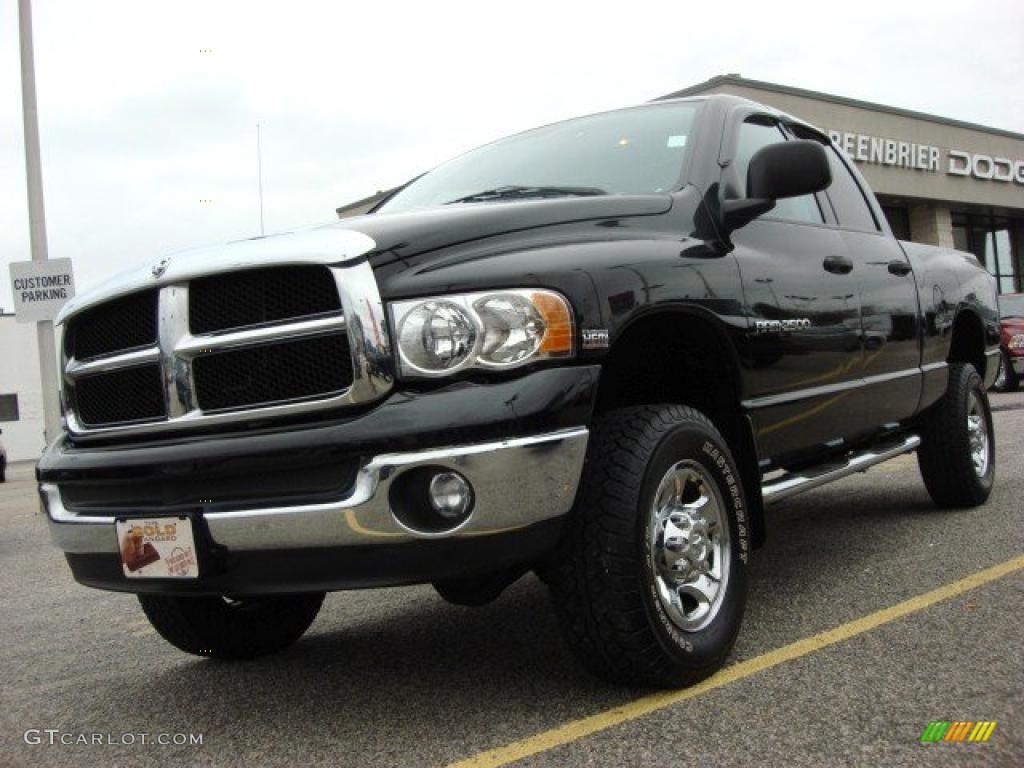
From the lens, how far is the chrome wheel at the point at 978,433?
5.71 metres

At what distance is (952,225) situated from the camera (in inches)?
1164

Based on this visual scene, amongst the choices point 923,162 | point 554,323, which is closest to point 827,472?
point 554,323

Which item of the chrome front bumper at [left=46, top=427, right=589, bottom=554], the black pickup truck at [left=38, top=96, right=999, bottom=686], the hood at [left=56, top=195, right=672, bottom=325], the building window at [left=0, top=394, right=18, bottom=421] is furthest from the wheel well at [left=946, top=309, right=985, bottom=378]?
the building window at [left=0, top=394, right=18, bottom=421]

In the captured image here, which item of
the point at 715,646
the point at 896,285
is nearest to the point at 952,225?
the point at 896,285

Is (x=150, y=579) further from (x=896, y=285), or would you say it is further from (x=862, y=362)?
(x=896, y=285)

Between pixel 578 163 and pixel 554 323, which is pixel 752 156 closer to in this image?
pixel 578 163

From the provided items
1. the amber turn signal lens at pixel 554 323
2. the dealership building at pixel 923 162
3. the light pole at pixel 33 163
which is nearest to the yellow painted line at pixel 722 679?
the amber turn signal lens at pixel 554 323

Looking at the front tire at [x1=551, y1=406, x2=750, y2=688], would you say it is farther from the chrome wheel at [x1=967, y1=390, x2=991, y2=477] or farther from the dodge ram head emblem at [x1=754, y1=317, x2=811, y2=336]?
the chrome wheel at [x1=967, y1=390, x2=991, y2=477]

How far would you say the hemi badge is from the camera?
2.73 meters

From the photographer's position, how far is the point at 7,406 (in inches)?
1476

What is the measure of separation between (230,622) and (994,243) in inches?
1300

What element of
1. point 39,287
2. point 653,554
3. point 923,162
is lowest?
point 653,554

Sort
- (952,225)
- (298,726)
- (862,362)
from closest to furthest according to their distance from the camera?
(298,726), (862,362), (952,225)

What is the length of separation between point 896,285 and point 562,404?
274 cm
